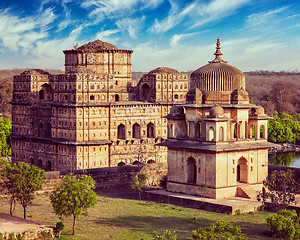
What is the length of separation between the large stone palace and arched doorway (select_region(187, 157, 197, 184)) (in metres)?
10.2

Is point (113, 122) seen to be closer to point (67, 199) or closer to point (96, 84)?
point (96, 84)

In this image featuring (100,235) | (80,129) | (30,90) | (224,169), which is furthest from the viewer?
(30,90)

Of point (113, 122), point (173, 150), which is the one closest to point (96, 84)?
point (113, 122)

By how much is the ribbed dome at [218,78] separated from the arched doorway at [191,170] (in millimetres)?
3688

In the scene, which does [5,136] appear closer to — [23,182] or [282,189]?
[23,182]

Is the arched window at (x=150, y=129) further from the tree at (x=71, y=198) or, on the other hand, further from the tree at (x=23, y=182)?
the tree at (x=71, y=198)

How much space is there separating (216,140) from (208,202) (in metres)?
2.97

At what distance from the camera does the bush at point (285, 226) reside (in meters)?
23.7

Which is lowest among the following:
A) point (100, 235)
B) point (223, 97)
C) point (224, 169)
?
point (100, 235)

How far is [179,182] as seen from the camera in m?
31.7

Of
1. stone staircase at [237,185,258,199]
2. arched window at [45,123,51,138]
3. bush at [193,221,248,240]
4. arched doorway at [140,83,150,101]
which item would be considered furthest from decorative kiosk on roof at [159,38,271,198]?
arched doorway at [140,83,150,101]

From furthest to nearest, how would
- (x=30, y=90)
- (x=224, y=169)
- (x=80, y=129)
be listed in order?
(x=30, y=90)
(x=80, y=129)
(x=224, y=169)

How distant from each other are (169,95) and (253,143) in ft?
46.9

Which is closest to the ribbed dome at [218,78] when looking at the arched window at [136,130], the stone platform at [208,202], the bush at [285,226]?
the stone platform at [208,202]
